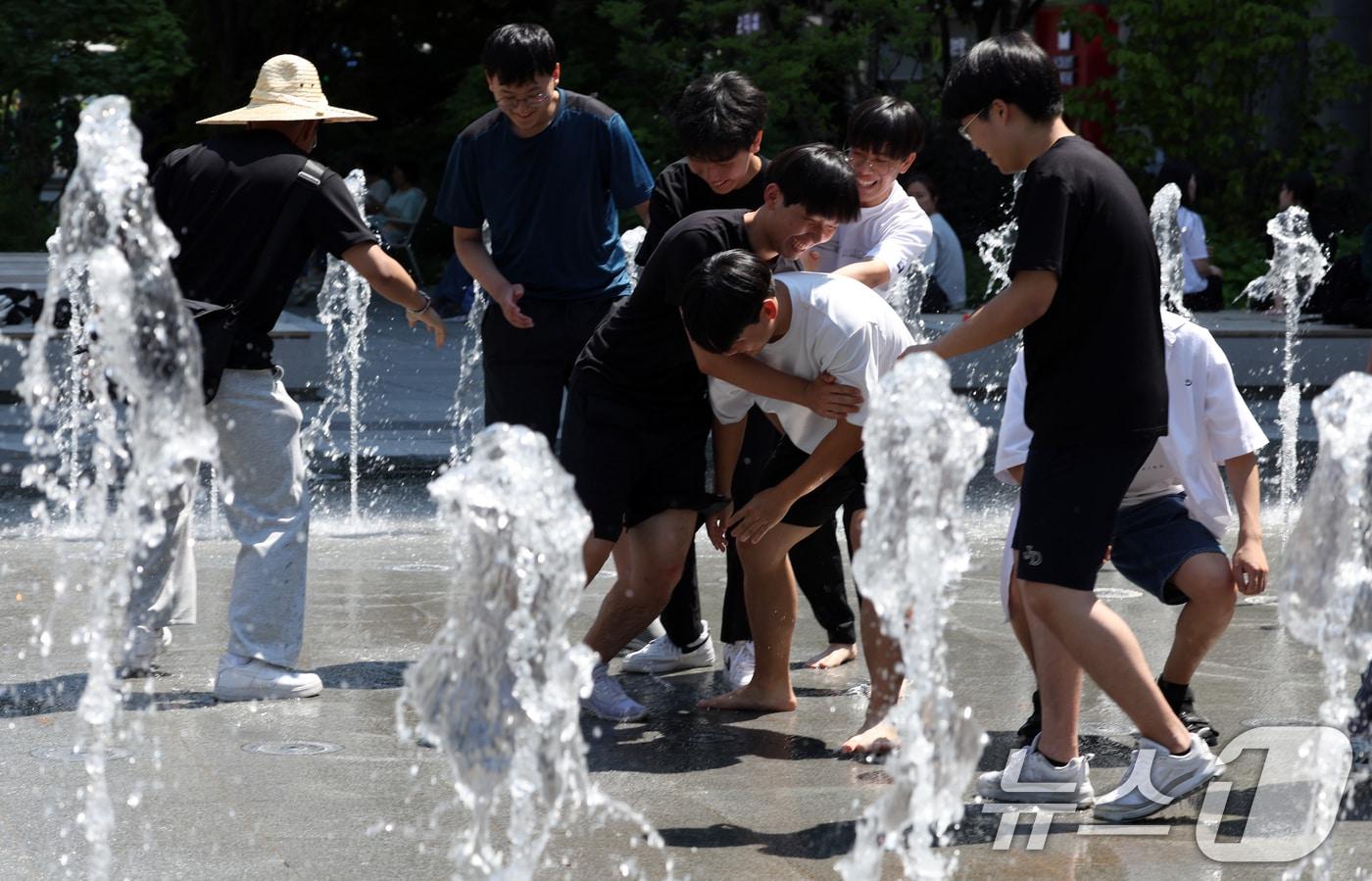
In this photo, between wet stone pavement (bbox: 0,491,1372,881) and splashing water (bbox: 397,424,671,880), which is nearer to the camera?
splashing water (bbox: 397,424,671,880)

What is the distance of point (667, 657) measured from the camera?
5.78 meters

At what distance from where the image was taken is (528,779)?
3775 mm

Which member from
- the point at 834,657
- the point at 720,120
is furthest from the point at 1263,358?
the point at 720,120

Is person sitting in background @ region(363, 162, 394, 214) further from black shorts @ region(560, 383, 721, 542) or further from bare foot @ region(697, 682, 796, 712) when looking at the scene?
A: bare foot @ region(697, 682, 796, 712)

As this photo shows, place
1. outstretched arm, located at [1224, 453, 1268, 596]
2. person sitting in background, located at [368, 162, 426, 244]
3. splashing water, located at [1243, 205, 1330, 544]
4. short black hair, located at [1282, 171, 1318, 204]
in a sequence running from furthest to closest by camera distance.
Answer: person sitting in background, located at [368, 162, 426, 244] → short black hair, located at [1282, 171, 1318, 204] → splashing water, located at [1243, 205, 1330, 544] → outstretched arm, located at [1224, 453, 1268, 596]

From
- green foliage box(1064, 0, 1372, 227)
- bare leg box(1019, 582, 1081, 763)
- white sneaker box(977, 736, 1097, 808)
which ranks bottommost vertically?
white sneaker box(977, 736, 1097, 808)

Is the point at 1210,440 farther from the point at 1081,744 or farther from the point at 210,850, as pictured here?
the point at 210,850

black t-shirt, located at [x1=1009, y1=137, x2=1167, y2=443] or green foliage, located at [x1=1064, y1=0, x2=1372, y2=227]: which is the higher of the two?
green foliage, located at [x1=1064, y1=0, x2=1372, y2=227]

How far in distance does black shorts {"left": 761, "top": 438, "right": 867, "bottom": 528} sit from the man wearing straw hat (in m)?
1.19

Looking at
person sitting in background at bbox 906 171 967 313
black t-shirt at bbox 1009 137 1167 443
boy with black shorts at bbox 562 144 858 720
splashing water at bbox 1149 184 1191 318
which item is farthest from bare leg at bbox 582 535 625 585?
splashing water at bbox 1149 184 1191 318

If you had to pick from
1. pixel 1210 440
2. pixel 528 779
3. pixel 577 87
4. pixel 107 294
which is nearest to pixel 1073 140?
pixel 1210 440

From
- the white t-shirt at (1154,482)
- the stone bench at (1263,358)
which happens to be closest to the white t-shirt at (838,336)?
the white t-shirt at (1154,482)

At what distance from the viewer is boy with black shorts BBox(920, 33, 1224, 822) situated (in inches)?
158

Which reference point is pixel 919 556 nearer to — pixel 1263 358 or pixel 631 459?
pixel 631 459
